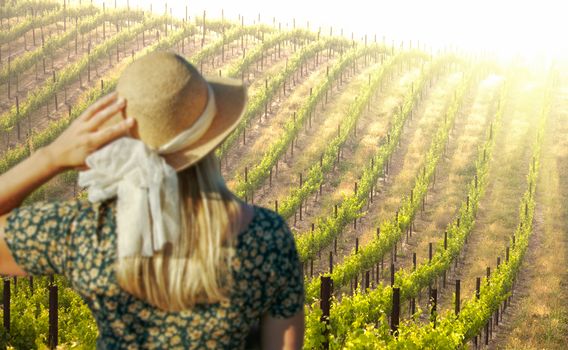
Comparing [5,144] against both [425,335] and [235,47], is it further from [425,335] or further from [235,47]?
[425,335]

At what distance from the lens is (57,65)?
3759 centimetres

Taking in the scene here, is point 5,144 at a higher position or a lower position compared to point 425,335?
lower

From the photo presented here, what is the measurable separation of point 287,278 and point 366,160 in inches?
1125

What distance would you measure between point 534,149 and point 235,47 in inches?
741

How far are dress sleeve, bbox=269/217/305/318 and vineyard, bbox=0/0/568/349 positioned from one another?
5766mm

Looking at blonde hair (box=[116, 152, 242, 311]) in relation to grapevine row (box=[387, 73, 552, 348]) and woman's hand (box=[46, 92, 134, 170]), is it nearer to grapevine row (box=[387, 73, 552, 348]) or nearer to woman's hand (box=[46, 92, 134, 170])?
woman's hand (box=[46, 92, 134, 170])

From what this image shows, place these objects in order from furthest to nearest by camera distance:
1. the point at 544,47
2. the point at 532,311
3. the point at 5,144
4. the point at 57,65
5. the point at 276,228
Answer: the point at 544,47
the point at 57,65
the point at 5,144
the point at 532,311
the point at 276,228

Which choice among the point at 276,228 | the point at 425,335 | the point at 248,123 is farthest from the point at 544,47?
the point at 276,228

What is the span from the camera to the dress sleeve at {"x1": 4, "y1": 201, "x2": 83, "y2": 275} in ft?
6.59

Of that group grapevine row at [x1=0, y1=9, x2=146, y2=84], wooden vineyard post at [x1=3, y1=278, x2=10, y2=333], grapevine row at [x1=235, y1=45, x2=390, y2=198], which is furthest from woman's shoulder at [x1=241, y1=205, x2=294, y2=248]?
grapevine row at [x1=0, y1=9, x2=146, y2=84]

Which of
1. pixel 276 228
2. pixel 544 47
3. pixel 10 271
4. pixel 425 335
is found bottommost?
pixel 544 47

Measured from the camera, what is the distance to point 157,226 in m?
1.83

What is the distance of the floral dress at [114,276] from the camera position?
1.97 m

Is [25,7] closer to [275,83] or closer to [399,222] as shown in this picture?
[275,83]
